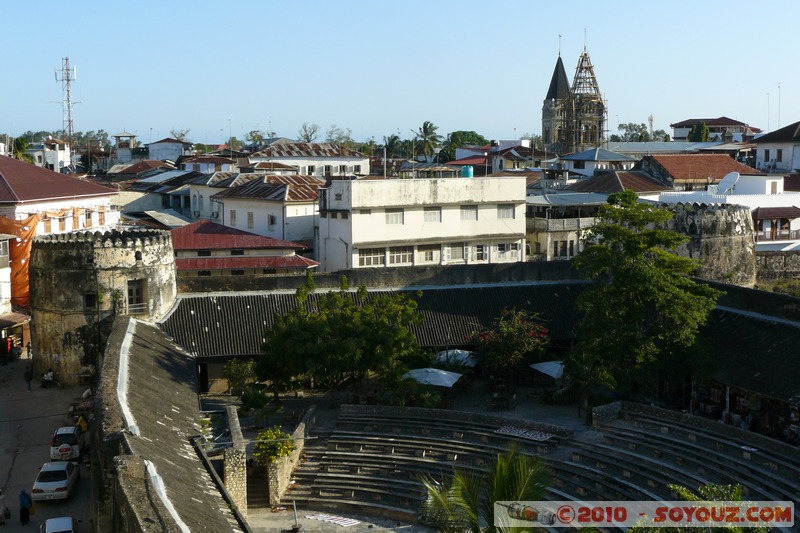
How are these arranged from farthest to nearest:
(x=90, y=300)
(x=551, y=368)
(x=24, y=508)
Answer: (x=90, y=300), (x=551, y=368), (x=24, y=508)

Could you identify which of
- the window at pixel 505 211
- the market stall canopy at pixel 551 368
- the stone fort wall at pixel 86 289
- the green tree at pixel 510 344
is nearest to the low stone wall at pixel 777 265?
the window at pixel 505 211

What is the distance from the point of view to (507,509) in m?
14.9

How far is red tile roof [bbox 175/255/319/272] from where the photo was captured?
41.0 metres

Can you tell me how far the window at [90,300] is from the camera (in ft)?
105

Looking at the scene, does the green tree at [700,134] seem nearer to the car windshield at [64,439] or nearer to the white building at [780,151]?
the white building at [780,151]

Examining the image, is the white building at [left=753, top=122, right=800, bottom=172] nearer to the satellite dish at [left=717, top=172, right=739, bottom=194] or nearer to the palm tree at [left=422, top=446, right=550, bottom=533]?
the satellite dish at [left=717, top=172, right=739, bottom=194]

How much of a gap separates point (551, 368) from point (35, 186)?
1047 inches

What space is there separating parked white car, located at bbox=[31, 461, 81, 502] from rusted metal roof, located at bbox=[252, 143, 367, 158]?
51.1 meters

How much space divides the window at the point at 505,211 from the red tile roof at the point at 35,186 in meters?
19.5

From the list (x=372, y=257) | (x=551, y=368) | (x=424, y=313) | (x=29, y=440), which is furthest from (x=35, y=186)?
(x=551, y=368)

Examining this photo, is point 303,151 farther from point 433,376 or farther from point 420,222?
point 433,376

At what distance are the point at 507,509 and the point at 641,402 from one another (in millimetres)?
14786

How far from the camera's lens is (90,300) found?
32.0 m

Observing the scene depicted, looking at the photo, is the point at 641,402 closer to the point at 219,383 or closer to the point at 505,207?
the point at 219,383
